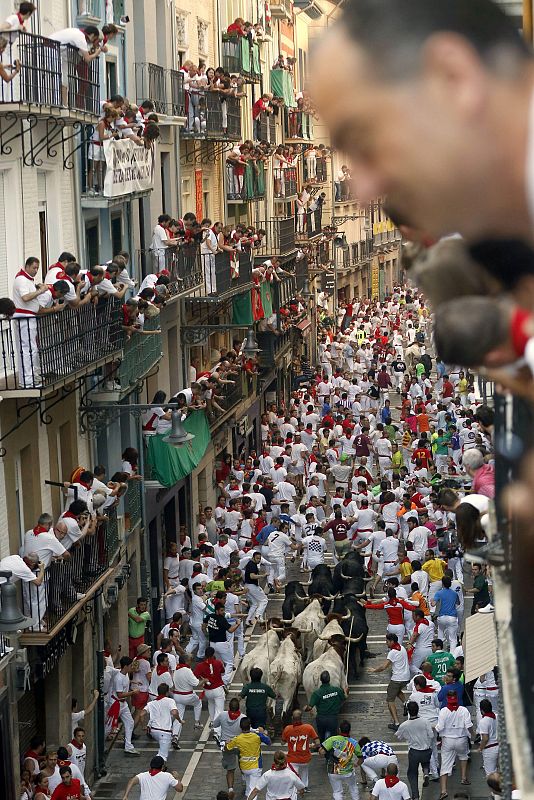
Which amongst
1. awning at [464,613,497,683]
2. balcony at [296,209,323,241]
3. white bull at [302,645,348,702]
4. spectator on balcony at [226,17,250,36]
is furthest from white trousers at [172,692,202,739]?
balcony at [296,209,323,241]

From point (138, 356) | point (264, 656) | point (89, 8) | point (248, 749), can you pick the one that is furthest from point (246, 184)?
point (248, 749)

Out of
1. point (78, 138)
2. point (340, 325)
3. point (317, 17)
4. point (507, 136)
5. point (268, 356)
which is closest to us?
point (507, 136)

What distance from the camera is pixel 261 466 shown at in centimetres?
4219

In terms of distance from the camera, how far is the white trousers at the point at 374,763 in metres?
20.8

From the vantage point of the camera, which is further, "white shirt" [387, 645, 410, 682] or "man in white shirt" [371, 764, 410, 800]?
"white shirt" [387, 645, 410, 682]

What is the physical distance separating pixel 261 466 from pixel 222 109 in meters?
9.41

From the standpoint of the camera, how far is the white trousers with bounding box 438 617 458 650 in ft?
89.9

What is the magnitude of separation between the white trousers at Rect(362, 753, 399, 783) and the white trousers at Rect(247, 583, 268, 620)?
10223mm

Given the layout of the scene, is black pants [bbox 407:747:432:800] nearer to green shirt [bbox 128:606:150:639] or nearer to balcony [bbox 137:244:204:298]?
green shirt [bbox 128:606:150:639]

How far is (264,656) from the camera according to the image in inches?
985

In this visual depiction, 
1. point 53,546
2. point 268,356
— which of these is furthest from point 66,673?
point 268,356

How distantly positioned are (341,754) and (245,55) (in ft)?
104

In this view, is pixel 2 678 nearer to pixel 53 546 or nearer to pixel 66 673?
pixel 53 546

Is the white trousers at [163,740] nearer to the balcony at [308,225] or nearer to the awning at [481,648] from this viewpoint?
the awning at [481,648]
